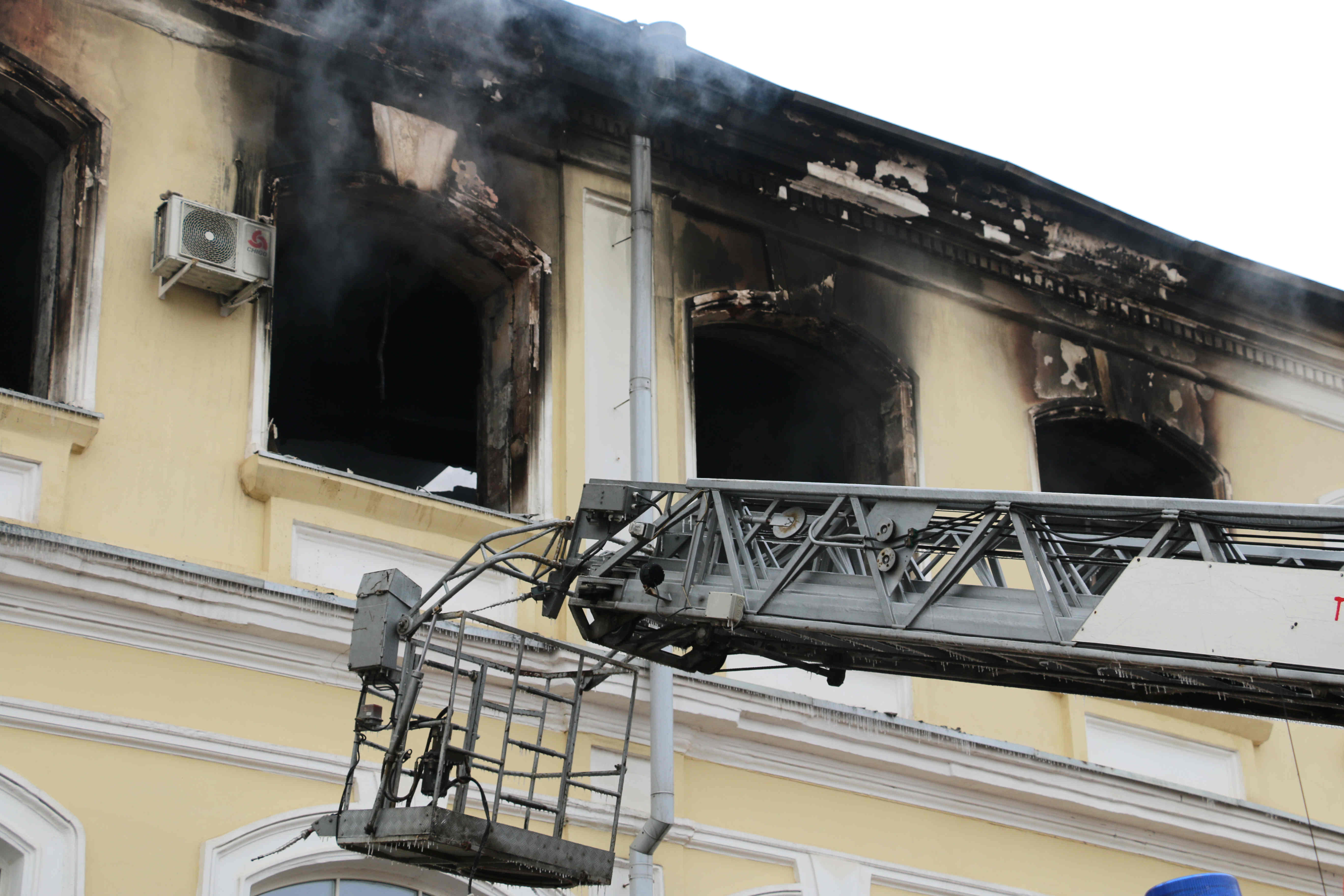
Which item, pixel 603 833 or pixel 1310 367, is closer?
pixel 603 833

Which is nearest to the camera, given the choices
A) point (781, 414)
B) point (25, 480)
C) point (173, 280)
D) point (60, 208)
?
point (25, 480)

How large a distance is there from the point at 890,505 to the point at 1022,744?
414 cm

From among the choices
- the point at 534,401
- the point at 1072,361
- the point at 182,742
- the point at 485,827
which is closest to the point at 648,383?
the point at 534,401

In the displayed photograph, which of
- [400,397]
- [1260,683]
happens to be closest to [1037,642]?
[1260,683]

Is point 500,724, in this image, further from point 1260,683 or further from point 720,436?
point 720,436

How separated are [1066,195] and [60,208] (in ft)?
23.4

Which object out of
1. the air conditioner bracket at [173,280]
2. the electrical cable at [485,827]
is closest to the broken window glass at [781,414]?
the air conditioner bracket at [173,280]

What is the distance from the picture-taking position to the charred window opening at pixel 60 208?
8062mm

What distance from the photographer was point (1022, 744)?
34.1 ft

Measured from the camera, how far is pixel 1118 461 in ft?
42.3

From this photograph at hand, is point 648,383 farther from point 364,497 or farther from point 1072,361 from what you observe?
point 1072,361

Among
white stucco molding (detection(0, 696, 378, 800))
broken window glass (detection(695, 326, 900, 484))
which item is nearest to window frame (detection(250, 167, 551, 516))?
broken window glass (detection(695, 326, 900, 484))

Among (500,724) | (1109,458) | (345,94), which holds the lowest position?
(500,724)

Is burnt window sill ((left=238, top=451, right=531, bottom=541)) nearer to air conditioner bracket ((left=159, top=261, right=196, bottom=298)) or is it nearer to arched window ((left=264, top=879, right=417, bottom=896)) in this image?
air conditioner bracket ((left=159, top=261, right=196, bottom=298))
